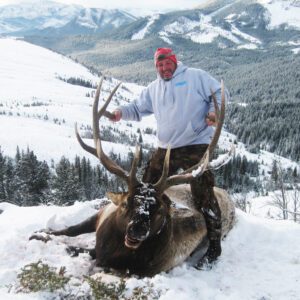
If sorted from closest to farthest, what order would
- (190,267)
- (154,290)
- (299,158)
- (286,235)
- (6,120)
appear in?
(154,290) < (190,267) < (286,235) < (299,158) < (6,120)

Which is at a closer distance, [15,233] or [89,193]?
[15,233]

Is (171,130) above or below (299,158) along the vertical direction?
above

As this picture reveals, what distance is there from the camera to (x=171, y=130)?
6609mm

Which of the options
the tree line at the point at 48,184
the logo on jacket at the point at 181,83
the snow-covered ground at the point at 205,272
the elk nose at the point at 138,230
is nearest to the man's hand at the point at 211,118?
the logo on jacket at the point at 181,83

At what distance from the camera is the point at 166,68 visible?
648 cm

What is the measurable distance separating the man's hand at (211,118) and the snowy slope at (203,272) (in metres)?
2.09

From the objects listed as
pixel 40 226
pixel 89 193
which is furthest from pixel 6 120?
pixel 40 226

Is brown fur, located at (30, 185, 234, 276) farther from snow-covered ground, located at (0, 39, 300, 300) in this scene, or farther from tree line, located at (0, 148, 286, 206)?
tree line, located at (0, 148, 286, 206)

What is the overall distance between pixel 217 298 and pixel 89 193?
6522 centimetres

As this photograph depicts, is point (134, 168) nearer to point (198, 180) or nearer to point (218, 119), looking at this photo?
point (198, 180)

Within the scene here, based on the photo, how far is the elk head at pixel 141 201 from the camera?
5305 mm

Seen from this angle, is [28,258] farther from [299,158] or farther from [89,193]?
[299,158]

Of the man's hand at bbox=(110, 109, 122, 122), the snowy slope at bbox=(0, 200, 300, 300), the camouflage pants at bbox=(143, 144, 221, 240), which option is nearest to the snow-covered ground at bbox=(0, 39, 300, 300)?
Result: the snowy slope at bbox=(0, 200, 300, 300)

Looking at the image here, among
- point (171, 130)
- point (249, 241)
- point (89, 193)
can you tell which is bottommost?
point (89, 193)
